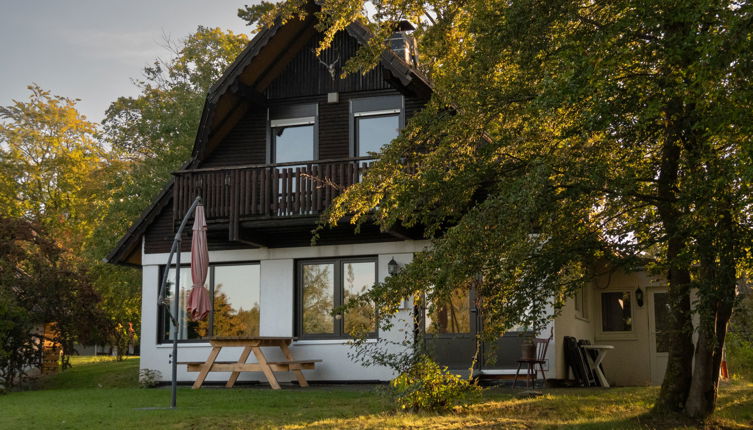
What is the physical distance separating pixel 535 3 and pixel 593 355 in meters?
10.9

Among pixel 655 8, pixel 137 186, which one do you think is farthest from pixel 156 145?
pixel 655 8

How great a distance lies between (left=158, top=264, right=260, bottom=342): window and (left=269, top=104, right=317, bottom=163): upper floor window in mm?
2465

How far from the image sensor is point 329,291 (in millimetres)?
17422

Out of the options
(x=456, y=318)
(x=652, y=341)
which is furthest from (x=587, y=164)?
(x=652, y=341)

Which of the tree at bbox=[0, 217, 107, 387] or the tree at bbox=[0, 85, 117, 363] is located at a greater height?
the tree at bbox=[0, 85, 117, 363]

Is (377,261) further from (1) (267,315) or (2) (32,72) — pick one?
(2) (32,72)

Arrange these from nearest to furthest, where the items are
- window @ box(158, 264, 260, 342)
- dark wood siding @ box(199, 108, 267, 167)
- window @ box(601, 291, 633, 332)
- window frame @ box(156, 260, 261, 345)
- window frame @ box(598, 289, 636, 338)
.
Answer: window @ box(158, 264, 260, 342) → window frame @ box(156, 260, 261, 345) → dark wood siding @ box(199, 108, 267, 167) → window frame @ box(598, 289, 636, 338) → window @ box(601, 291, 633, 332)

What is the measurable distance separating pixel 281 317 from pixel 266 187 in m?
2.81

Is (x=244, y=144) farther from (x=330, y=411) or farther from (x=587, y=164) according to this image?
(x=587, y=164)

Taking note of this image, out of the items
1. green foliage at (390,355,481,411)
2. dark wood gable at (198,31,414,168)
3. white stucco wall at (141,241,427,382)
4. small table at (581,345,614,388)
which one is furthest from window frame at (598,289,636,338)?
green foliage at (390,355,481,411)

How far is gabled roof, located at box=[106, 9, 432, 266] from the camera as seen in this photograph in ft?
55.2

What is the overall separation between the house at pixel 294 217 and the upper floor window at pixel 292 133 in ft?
0.09

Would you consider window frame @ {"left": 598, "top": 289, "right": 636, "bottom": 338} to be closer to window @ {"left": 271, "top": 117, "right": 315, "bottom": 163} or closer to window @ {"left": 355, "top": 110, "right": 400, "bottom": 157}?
window @ {"left": 355, "top": 110, "right": 400, "bottom": 157}

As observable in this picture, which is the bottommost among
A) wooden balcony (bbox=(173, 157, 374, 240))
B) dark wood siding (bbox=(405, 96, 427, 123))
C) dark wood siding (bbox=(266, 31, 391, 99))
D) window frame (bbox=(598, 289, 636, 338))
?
window frame (bbox=(598, 289, 636, 338))
